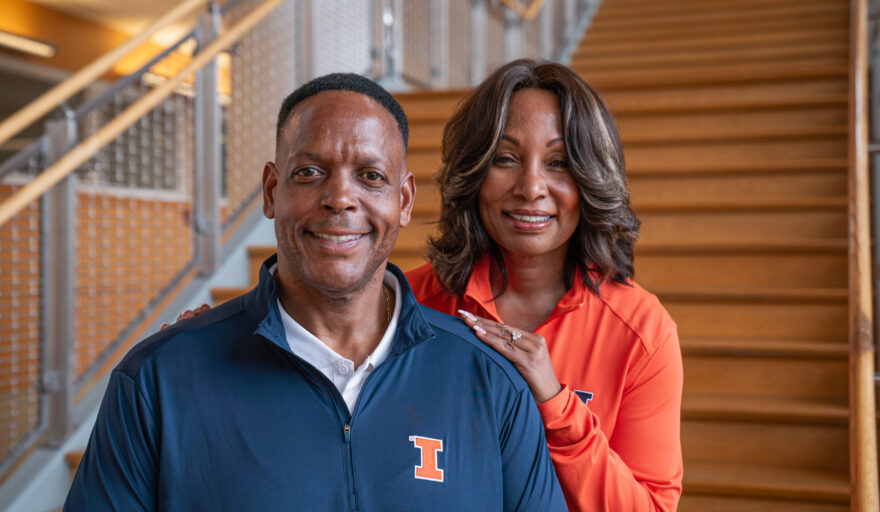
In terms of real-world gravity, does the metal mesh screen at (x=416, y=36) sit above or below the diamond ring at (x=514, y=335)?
above

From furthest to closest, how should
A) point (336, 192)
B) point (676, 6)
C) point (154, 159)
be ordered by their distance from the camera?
point (676, 6)
point (154, 159)
point (336, 192)

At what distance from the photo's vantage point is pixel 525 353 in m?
1.24

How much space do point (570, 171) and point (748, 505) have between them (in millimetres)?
1107

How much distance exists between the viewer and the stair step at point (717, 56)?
158 inches

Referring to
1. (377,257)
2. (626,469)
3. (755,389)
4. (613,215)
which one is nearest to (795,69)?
(755,389)

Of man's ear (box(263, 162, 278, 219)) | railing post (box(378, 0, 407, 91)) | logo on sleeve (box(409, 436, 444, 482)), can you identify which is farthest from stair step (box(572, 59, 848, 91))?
logo on sleeve (box(409, 436, 444, 482))

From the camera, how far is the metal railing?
2336 mm

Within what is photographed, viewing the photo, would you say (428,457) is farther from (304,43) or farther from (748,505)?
(304,43)

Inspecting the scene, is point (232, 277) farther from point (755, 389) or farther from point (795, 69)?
point (795, 69)

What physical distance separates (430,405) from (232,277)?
2.03m

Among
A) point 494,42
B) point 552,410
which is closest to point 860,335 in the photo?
point 552,410

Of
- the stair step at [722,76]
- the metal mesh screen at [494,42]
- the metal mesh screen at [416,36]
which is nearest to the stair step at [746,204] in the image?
the stair step at [722,76]

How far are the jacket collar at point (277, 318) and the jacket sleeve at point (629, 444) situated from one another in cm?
24

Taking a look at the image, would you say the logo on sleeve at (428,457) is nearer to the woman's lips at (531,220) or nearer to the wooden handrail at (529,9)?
the woman's lips at (531,220)
